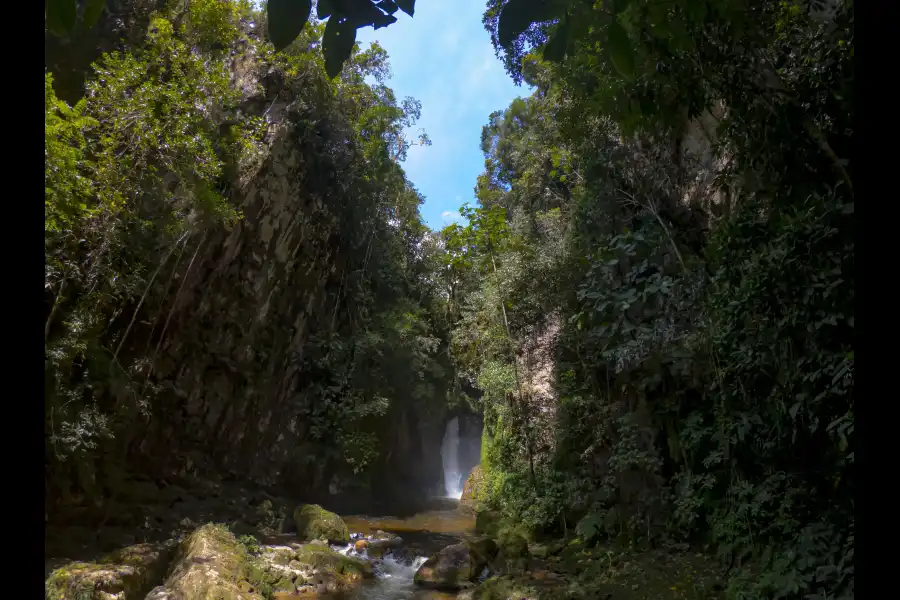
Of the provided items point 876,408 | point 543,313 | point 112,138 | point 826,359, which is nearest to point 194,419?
point 112,138

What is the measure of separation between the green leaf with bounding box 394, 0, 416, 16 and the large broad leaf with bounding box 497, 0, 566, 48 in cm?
16

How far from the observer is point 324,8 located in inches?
40.8

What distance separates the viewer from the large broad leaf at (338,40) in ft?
3.44

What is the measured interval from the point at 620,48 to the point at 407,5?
43 centimetres

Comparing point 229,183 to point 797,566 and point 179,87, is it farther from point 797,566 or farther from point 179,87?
point 797,566

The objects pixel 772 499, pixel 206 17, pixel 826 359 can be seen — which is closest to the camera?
pixel 826 359

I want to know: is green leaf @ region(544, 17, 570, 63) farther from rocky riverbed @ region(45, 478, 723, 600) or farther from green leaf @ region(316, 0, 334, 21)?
rocky riverbed @ region(45, 478, 723, 600)

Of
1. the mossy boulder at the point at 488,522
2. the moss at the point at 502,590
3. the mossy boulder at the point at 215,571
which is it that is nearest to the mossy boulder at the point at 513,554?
the moss at the point at 502,590

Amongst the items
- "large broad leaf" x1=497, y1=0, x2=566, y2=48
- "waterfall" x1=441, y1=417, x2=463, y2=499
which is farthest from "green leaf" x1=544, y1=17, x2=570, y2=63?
"waterfall" x1=441, y1=417, x2=463, y2=499

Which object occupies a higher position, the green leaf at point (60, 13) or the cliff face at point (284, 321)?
the cliff face at point (284, 321)

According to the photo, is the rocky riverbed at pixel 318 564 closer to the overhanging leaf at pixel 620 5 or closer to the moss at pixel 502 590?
the moss at pixel 502 590

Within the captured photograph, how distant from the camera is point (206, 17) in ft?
34.6

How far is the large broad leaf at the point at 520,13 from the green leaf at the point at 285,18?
35 centimetres

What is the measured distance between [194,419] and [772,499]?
10396 mm
